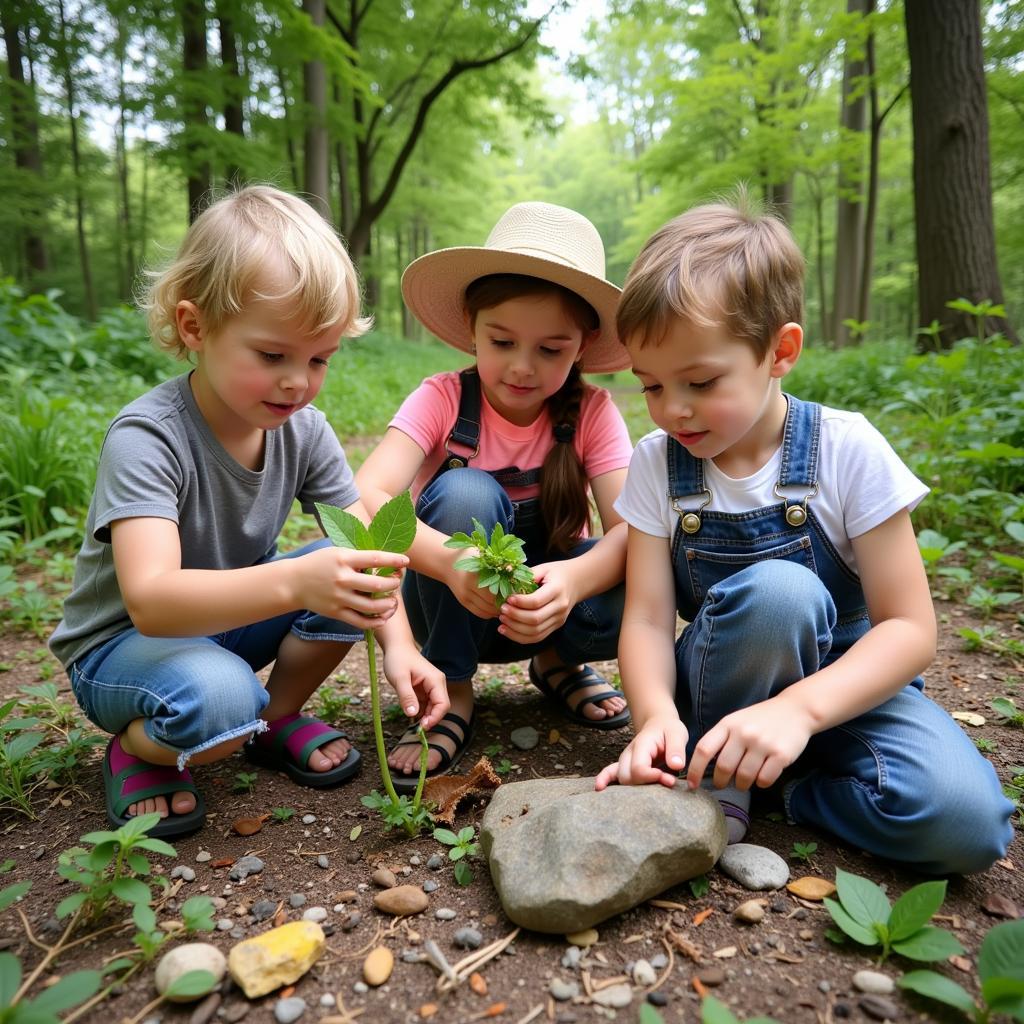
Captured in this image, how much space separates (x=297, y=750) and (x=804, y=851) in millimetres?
1086

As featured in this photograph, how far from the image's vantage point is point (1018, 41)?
8352 mm

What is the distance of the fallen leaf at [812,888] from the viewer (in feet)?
3.95

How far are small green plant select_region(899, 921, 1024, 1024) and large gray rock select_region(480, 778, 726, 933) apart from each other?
33 cm

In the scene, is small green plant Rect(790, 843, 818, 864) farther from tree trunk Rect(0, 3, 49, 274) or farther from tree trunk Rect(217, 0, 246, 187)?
tree trunk Rect(0, 3, 49, 274)

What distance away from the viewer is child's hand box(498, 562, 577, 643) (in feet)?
4.72

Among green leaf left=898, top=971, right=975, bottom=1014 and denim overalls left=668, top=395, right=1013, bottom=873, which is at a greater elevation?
denim overalls left=668, top=395, right=1013, bottom=873

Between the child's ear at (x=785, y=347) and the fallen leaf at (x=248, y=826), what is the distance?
1.38m

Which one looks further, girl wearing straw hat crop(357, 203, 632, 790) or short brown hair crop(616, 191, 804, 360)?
girl wearing straw hat crop(357, 203, 632, 790)

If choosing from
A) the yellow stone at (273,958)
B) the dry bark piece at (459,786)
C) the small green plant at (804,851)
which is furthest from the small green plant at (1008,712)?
the yellow stone at (273,958)

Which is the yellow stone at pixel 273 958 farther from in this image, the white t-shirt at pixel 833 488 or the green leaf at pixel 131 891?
the white t-shirt at pixel 833 488

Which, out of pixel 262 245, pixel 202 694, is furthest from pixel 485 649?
pixel 262 245

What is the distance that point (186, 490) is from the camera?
1.58 m

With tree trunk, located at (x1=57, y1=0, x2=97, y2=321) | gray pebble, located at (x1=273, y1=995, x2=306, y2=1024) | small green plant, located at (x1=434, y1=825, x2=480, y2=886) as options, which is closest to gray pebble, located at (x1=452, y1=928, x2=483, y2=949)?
small green plant, located at (x1=434, y1=825, x2=480, y2=886)

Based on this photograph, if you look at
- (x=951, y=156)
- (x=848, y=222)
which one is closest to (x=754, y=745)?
(x=951, y=156)
